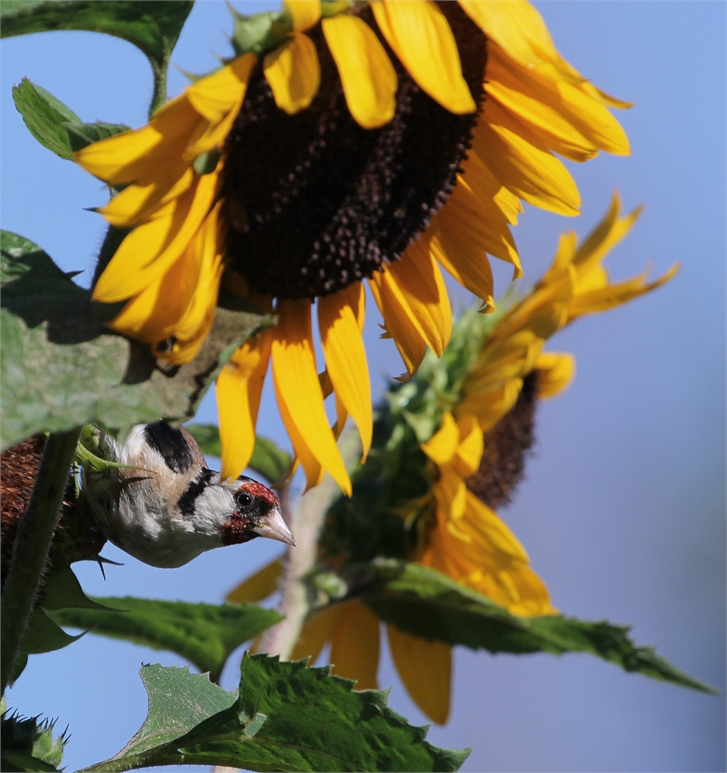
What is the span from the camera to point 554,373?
7.37 ft

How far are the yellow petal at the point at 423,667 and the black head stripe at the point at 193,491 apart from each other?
96 cm

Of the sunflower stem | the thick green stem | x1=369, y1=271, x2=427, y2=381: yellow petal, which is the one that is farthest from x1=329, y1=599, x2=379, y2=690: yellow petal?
the thick green stem

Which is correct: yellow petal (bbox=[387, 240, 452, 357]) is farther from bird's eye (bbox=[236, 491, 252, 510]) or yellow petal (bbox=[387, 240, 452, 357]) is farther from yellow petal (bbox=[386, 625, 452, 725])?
yellow petal (bbox=[386, 625, 452, 725])

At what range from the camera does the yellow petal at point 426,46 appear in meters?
0.79

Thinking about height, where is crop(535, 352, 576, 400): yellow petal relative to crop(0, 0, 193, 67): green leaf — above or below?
above

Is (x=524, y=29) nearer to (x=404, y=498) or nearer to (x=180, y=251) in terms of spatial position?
(x=180, y=251)

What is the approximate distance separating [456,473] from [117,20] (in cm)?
112

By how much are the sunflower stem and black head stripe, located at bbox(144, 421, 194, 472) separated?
0.67 meters

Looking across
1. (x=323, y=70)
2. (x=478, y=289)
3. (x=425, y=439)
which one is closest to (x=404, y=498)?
(x=425, y=439)

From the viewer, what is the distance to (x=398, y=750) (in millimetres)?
893

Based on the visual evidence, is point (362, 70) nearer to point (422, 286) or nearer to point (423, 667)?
point (422, 286)

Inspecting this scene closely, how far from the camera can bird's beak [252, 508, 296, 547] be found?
1.23m

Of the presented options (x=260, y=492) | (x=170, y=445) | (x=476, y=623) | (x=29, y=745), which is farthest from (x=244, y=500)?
(x=476, y=623)

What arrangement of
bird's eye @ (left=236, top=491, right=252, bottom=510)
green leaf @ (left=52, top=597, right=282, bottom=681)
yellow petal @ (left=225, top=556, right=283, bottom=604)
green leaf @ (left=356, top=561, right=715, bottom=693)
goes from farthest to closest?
yellow petal @ (left=225, top=556, right=283, bottom=604), green leaf @ (left=356, top=561, right=715, bottom=693), green leaf @ (left=52, top=597, right=282, bottom=681), bird's eye @ (left=236, top=491, right=252, bottom=510)
